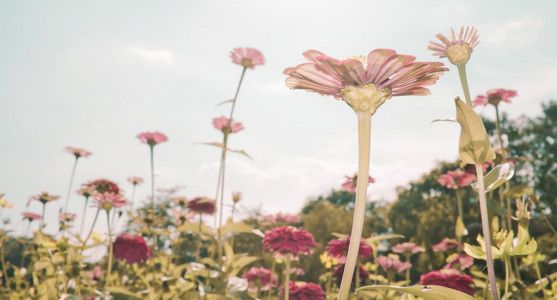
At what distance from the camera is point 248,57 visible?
10.4ft

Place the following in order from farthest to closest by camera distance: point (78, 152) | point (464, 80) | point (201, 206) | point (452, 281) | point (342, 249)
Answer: point (78, 152) → point (201, 206) → point (342, 249) → point (452, 281) → point (464, 80)

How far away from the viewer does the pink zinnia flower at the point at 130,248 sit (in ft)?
10.2

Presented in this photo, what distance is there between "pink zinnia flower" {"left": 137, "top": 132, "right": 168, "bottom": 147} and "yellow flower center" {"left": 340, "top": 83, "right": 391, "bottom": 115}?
2.96 m

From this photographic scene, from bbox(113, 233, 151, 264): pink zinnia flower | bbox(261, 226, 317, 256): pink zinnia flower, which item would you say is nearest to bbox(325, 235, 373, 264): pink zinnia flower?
bbox(261, 226, 317, 256): pink zinnia flower

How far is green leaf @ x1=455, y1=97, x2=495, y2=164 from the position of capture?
3.47 ft

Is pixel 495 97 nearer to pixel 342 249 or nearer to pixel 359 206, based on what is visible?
pixel 342 249

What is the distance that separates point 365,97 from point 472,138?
1.31 ft

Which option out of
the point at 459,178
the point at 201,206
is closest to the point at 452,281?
the point at 459,178

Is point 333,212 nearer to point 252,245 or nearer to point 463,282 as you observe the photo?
point 252,245

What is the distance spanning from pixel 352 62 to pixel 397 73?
15 cm

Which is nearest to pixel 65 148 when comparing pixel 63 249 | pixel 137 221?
pixel 137 221

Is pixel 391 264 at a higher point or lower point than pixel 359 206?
lower

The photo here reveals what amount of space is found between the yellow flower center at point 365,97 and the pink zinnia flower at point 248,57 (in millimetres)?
2310

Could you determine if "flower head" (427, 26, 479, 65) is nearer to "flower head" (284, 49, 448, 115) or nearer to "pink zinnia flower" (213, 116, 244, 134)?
"flower head" (284, 49, 448, 115)
